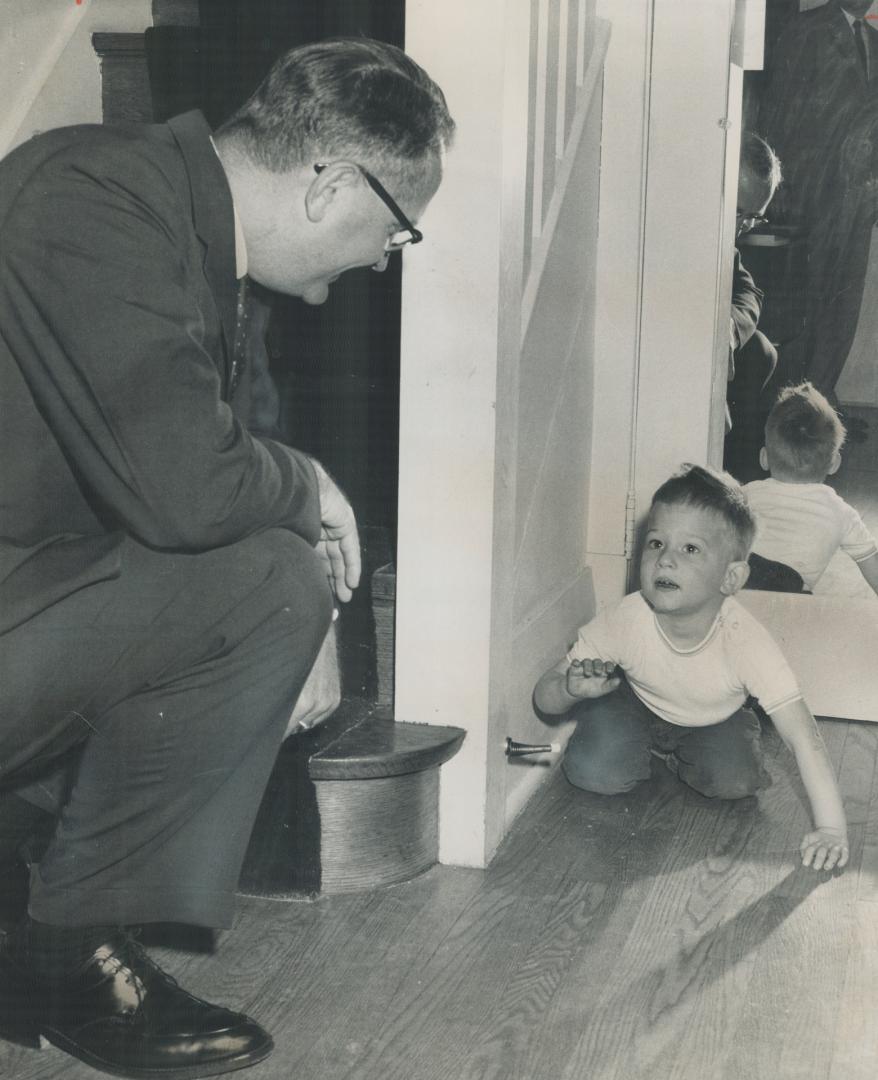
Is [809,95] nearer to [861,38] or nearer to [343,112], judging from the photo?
[861,38]

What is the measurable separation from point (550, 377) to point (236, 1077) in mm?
1180

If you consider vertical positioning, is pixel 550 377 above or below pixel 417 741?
above

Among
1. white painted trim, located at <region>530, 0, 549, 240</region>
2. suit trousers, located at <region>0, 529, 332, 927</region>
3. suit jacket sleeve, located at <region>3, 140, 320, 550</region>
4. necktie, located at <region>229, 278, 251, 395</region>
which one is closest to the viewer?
suit jacket sleeve, located at <region>3, 140, 320, 550</region>

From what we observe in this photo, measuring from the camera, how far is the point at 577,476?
2.44m

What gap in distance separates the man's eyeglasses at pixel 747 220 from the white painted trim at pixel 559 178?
0.34 meters

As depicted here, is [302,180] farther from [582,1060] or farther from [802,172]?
[802,172]

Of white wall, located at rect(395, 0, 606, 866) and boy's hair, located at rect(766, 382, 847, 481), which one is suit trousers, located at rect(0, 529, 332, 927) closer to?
white wall, located at rect(395, 0, 606, 866)

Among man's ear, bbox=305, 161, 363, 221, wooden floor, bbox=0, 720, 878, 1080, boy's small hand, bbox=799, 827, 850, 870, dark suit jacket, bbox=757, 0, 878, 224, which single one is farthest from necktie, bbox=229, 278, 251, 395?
dark suit jacket, bbox=757, 0, 878, 224

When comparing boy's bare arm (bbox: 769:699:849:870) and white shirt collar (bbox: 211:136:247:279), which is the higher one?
white shirt collar (bbox: 211:136:247:279)

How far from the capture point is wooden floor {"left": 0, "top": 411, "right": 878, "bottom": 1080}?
1.46m

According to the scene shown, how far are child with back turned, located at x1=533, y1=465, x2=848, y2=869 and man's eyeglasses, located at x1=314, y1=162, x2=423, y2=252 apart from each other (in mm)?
819

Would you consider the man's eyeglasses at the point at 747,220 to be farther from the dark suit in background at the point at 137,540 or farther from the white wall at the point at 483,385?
the dark suit in background at the point at 137,540

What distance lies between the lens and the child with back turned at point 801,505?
243 centimetres

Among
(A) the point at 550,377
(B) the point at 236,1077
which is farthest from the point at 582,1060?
(A) the point at 550,377
